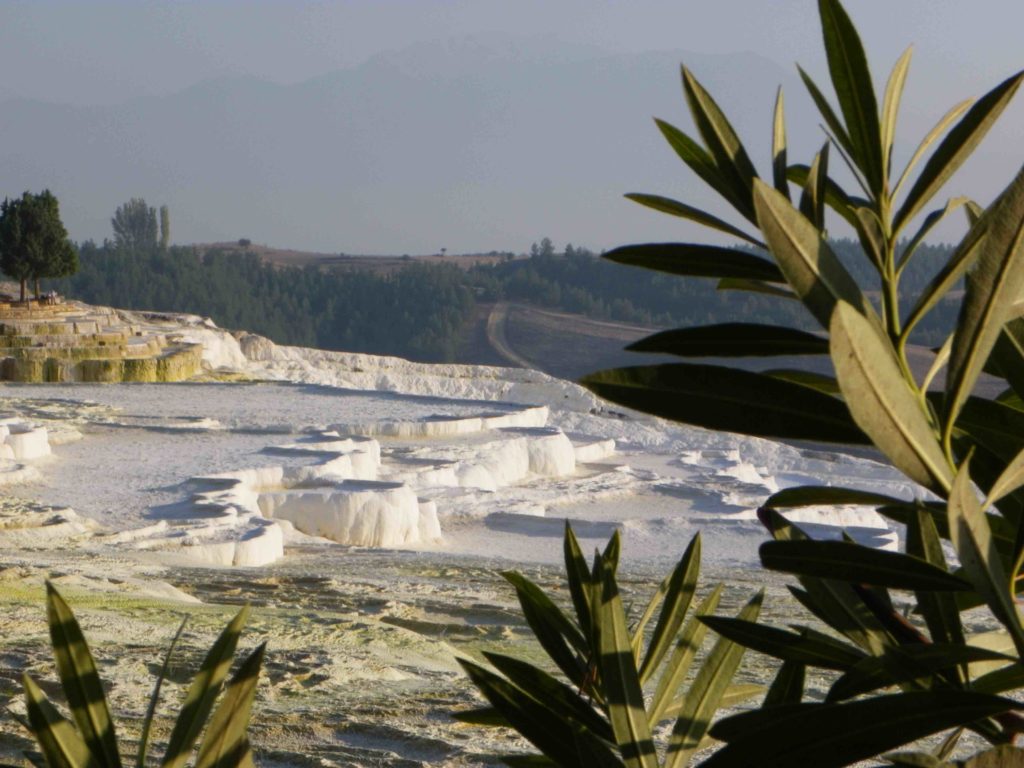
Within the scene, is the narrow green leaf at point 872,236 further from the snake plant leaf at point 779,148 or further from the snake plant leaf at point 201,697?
the snake plant leaf at point 201,697

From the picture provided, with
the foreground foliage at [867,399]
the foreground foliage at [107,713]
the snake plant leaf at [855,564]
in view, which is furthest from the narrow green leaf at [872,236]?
the foreground foliage at [107,713]

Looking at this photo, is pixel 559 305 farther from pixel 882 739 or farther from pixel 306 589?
pixel 882 739

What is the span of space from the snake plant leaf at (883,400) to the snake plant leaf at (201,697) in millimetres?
314

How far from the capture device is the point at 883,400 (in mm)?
427

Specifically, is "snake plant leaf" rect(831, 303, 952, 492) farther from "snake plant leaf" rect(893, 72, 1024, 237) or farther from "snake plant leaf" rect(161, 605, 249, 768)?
"snake plant leaf" rect(161, 605, 249, 768)

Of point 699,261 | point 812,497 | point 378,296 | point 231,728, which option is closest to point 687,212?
point 699,261

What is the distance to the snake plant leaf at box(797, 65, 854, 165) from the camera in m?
0.54

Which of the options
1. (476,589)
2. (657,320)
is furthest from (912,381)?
(657,320)

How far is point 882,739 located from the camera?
482mm

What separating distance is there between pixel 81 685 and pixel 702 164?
391 millimetres

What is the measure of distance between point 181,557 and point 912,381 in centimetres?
547

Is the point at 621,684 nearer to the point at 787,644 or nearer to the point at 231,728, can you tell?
the point at 787,644

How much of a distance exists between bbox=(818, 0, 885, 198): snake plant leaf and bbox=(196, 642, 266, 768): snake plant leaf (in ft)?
1.17

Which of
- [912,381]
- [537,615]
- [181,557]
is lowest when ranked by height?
[181,557]
